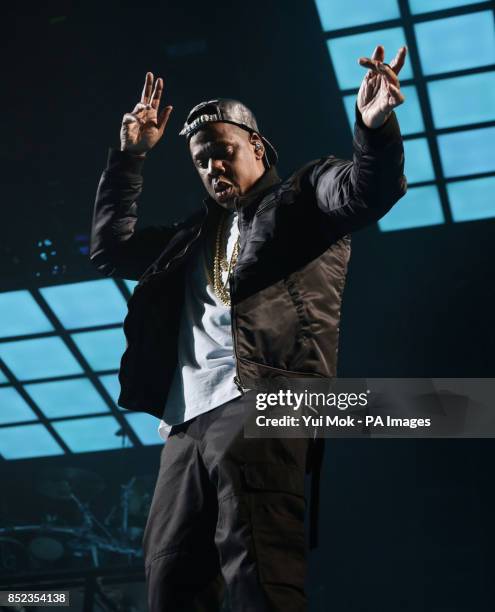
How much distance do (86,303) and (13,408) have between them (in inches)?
84.5

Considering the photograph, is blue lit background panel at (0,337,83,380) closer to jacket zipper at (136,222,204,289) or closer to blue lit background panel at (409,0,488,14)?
blue lit background panel at (409,0,488,14)

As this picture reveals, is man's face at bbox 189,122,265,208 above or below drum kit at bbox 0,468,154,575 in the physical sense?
above

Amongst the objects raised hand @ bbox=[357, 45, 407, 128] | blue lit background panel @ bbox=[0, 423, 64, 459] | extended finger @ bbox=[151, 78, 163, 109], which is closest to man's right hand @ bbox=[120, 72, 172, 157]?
extended finger @ bbox=[151, 78, 163, 109]

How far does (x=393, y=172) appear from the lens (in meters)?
1.51

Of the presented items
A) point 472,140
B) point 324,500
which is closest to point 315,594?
point 324,500

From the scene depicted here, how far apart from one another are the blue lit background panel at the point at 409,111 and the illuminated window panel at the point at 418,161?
0.14 metres

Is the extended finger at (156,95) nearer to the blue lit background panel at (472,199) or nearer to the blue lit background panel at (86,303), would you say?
the blue lit background panel at (472,199)

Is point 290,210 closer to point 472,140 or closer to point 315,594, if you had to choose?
point 472,140

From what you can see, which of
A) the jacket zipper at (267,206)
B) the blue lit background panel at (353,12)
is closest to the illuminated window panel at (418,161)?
the blue lit background panel at (353,12)

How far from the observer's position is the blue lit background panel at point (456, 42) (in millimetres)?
6188

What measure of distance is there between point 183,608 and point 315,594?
756 cm

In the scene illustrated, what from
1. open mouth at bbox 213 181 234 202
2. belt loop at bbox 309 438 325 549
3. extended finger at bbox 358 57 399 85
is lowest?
belt loop at bbox 309 438 325 549

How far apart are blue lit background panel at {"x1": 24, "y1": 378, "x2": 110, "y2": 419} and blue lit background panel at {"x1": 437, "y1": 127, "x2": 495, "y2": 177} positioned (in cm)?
472

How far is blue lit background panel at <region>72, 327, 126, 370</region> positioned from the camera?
905 cm
